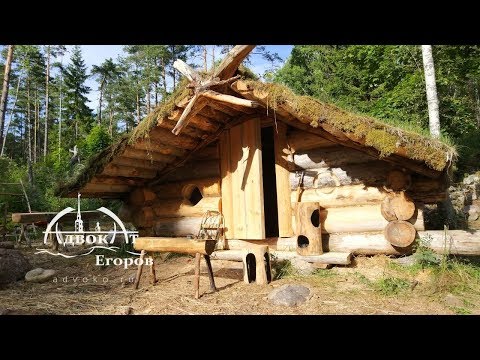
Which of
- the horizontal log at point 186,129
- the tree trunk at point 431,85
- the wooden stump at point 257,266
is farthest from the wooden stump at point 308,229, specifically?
the tree trunk at point 431,85

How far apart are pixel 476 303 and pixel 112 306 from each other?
4.55 m

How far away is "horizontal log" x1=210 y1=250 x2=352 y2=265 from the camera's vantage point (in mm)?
4844

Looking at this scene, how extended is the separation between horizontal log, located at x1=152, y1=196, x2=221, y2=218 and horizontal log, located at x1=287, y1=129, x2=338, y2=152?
1.89m

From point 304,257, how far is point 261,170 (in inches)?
69.5

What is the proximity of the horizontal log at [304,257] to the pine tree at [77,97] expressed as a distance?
27.5 meters

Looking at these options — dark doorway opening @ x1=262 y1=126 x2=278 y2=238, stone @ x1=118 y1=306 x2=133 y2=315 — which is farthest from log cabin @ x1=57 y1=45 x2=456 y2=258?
stone @ x1=118 y1=306 x2=133 y2=315

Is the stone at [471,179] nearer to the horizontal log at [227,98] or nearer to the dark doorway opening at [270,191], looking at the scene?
the dark doorway opening at [270,191]

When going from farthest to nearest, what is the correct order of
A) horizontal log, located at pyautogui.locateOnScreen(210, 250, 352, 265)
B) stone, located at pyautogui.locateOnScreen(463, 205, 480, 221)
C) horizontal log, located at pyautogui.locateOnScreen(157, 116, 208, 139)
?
stone, located at pyautogui.locateOnScreen(463, 205, 480, 221), horizontal log, located at pyautogui.locateOnScreen(157, 116, 208, 139), horizontal log, located at pyautogui.locateOnScreen(210, 250, 352, 265)

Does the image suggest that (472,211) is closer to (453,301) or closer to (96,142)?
(453,301)

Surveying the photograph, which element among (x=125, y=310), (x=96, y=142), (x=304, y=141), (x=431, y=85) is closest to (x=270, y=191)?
(x=304, y=141)

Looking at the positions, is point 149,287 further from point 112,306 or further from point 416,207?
point 416,207

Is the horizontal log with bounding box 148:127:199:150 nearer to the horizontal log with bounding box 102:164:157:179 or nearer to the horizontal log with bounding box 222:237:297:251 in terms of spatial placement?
the horizontal log with bounding box 102:164:157:179

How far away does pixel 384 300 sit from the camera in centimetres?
400

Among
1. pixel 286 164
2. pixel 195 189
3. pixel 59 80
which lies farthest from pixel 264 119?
pixel 59 80
